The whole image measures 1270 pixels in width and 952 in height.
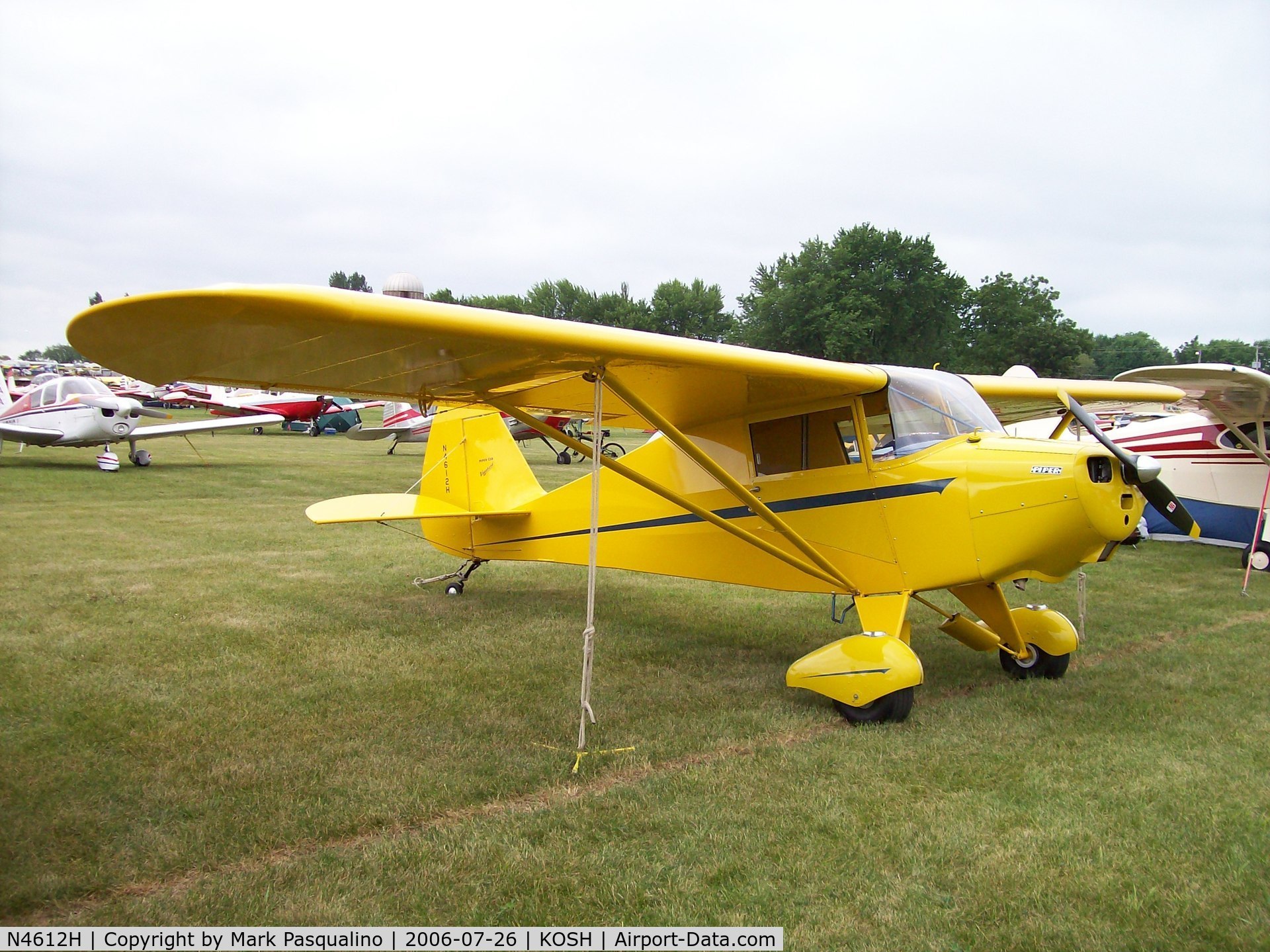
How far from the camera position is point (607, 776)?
160 inches

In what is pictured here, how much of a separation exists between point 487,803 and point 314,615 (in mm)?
4111

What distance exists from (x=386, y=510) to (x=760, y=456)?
3.45 meters

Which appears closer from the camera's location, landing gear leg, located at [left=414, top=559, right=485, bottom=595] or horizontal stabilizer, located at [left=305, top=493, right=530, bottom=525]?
horizontal stabilizer, located at [left=305, top=493, right=530, bottom=525]

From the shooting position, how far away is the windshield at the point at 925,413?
5.24 meters

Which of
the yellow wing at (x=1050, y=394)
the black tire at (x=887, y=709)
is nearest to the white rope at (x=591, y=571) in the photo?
the black tire at (x=887, y=709)

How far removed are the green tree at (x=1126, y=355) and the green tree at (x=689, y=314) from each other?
39577 mm

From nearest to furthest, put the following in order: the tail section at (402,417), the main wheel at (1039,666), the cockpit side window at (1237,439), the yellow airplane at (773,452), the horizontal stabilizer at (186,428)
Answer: the yellow airplane at (773,452) → the main wheel at (1039,666) → the cockpit side window at (1237,439) → the horizontal stabilizer at (186,428) → the tail section at (402,417)

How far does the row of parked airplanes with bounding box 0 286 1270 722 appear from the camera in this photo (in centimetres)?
350

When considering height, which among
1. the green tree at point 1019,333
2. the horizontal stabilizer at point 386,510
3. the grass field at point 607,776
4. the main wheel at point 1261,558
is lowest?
the grass field at point 607,776

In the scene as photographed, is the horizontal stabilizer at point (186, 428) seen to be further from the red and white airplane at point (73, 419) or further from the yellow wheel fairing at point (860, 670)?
the yellow wheel fairing at point (860, 670)

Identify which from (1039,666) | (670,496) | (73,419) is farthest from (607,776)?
(73,419)

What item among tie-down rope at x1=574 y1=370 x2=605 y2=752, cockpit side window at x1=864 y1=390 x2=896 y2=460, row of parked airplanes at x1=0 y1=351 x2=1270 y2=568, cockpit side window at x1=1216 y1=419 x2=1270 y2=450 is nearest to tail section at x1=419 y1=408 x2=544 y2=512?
row of parked airplanes at x1=0 y1=351 x2=1270 y2=568

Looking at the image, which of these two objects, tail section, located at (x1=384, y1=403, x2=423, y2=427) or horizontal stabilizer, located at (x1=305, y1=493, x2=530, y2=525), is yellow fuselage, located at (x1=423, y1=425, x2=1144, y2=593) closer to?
horizontal stabilizer, located at (x1=305, y1=493, x2=530, y2=525)

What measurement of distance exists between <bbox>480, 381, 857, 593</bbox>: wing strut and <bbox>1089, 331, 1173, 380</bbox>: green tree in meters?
87.5
